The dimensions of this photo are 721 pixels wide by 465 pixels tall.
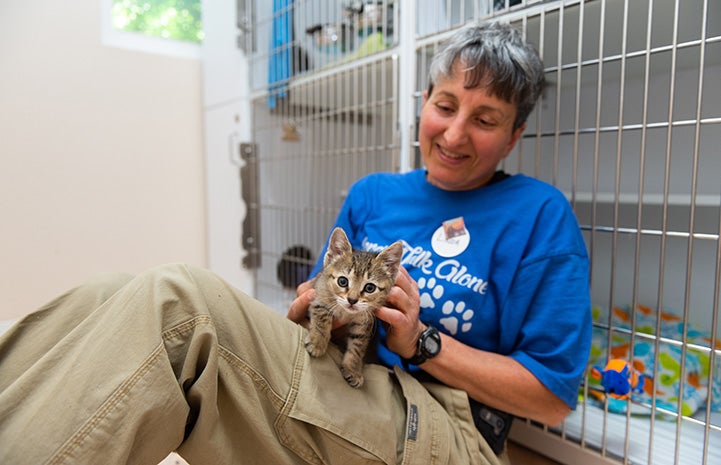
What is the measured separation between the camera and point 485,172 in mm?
1059

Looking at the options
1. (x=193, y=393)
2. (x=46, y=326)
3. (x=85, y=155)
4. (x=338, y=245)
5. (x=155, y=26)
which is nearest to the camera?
(x=193, y=393)

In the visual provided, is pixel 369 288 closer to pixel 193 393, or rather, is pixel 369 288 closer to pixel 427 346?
pixel 427 346

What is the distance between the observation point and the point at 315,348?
84 cm

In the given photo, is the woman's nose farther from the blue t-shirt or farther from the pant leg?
the pant leg

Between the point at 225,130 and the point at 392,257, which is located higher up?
the point at 225,130

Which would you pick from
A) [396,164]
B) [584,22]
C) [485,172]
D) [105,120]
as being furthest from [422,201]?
[105,120]

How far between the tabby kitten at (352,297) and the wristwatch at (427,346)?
0.32ft

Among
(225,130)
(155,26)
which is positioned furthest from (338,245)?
(155,26)

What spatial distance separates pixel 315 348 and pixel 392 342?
151 mm

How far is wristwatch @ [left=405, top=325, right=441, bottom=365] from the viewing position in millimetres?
888

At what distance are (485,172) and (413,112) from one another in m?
0.44

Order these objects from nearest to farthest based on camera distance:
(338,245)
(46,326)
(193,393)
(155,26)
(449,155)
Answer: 1. (193,393)
2. (46,326)
3. (338,245)
4. (449,155)
5. (155,26)

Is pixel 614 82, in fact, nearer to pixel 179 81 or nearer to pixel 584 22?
pixel 584 22

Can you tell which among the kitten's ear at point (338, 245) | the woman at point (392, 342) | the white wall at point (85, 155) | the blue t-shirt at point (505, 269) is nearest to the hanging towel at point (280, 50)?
the white wall at point (85, 155)
